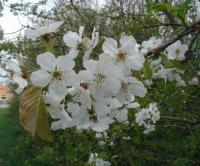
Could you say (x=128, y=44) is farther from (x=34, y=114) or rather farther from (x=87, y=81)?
(x=34, y=114)

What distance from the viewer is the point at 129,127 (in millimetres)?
3570

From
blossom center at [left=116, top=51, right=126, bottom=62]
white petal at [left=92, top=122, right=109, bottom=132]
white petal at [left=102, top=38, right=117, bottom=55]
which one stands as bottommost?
white petal at [left=92, top=122, right=109, bottom=132]

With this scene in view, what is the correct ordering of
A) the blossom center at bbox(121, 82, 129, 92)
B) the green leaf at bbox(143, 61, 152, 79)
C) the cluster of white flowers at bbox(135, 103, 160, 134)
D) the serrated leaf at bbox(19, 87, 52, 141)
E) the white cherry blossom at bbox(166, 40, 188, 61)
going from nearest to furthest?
the serrated leaf at bbox(19, 87, 52, 141)
the blossom center at bbox(121, 82, 129, 92)
the green leaf at bbox(143, 61, 152, 79)
the white cherry blossom at bbox(166, 40, 188, 61)
the cluster of white flowers at bbox(135, 103, 160, 134)

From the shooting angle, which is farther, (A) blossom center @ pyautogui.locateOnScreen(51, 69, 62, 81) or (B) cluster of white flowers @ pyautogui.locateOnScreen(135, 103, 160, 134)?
(B) cluster of white flowers @ pyautogui.locateOnScreen(135, 103, 160, 134)

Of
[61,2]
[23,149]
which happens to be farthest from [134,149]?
[61,2]

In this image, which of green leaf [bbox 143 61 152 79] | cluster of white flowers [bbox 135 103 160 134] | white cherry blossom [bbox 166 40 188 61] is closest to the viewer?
green leaf [bbox 143 61 152 79]

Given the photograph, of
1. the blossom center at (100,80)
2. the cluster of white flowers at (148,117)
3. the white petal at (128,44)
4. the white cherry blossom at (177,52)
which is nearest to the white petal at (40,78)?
the blossom center at (100,80)

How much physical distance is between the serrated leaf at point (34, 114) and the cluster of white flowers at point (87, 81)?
3cm

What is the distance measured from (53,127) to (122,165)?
2.87 m

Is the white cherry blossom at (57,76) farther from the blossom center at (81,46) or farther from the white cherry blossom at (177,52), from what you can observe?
the white cherry blossom at (177,52)

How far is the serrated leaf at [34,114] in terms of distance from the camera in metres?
1.01

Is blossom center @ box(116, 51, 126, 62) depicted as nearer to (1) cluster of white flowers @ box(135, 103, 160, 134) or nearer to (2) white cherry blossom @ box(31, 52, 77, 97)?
(2) white cherry blossom @ box(31, 52, 77, 97)

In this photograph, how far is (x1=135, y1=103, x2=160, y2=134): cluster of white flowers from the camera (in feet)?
10.6

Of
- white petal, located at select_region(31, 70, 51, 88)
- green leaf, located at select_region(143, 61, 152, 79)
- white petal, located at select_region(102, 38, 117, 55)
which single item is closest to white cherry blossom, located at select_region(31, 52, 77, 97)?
white petal, located at select_region(31, 70, 51, 88)
